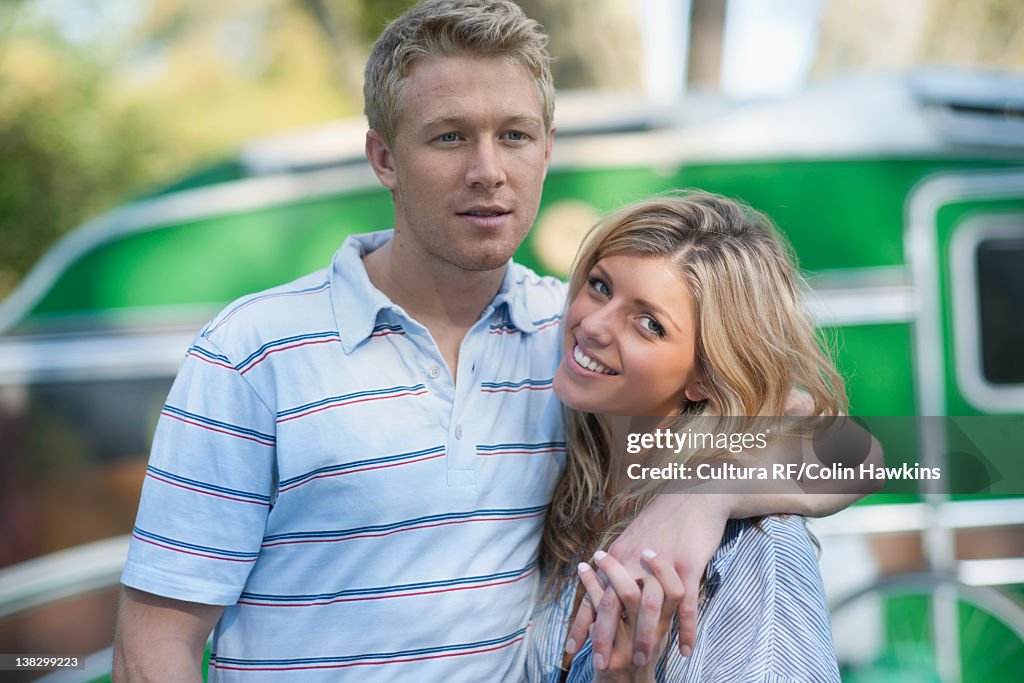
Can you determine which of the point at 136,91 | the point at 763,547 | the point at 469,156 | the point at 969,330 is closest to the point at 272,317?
the point at 469,156

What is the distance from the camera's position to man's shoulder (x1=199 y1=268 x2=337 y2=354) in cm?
162

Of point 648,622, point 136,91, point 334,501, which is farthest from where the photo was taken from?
point 136,91

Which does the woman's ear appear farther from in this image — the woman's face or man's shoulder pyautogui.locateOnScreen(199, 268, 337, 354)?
man's shoulder pyautogui.locateOnScreen(199, 268, 337, 354)

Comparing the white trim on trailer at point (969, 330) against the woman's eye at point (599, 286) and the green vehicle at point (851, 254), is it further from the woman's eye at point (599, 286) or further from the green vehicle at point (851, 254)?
the woman's eye at point (599, 286)

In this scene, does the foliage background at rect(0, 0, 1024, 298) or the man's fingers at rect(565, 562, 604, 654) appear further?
the foliage background at rect(0, 0, 1024, 298)

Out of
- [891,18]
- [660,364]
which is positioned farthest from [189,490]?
[891,18]

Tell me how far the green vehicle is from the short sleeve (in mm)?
1768

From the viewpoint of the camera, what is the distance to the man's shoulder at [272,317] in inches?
63.6

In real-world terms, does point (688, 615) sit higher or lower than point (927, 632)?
lower

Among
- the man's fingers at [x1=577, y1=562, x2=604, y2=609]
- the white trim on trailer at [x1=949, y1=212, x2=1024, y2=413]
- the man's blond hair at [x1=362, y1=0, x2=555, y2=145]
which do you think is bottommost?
the man's fingers at [x1=577, y1=562, x2=604, y2=609]

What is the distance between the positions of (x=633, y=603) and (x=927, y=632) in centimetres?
258

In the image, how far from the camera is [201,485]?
1558 mm

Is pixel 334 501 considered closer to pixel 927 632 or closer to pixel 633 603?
pixel 633 603

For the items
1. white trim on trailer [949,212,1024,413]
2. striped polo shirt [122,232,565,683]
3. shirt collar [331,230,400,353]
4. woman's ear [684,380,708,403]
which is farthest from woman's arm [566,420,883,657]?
white trim on trailer [949,212,1024,413]
